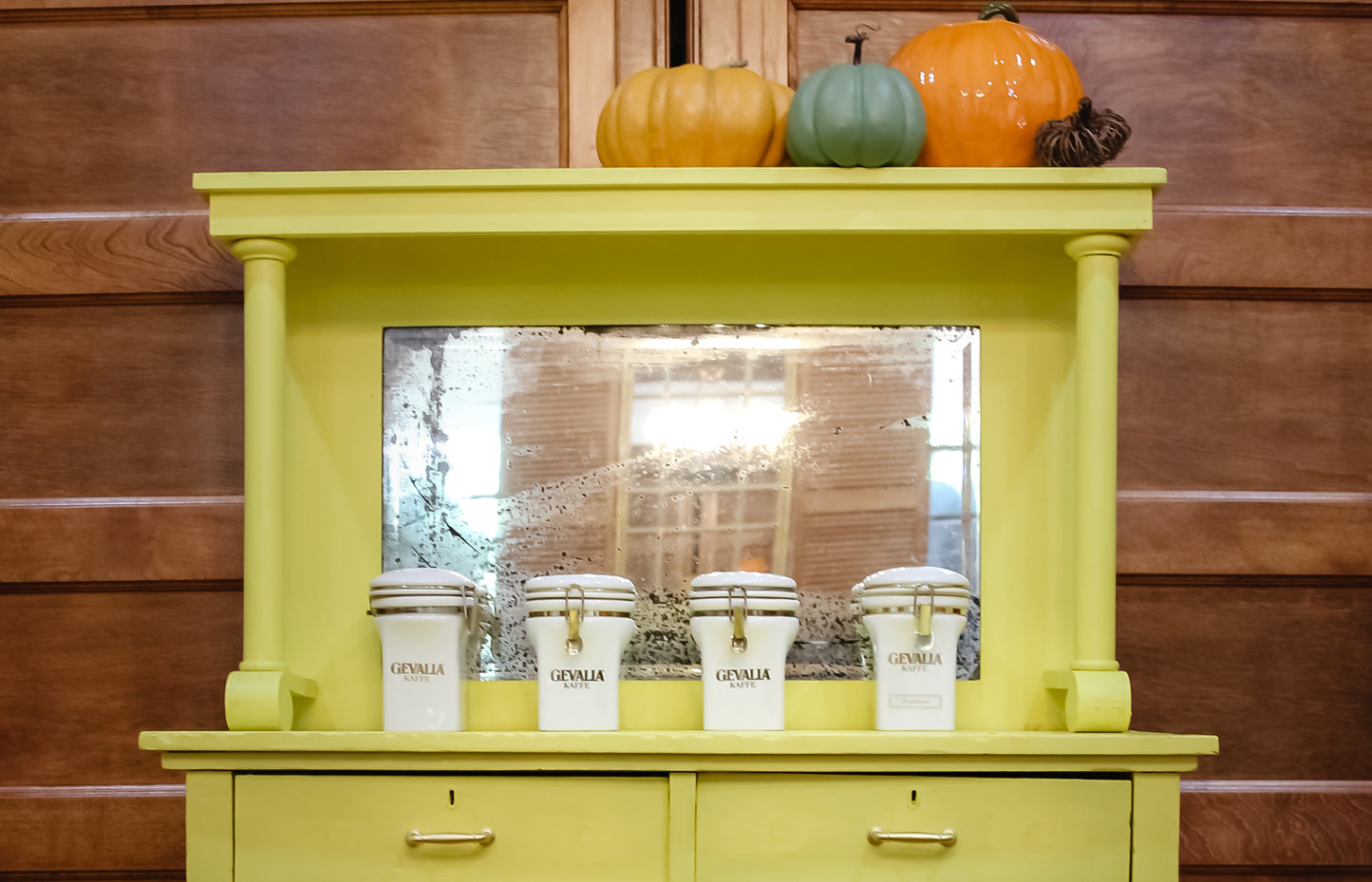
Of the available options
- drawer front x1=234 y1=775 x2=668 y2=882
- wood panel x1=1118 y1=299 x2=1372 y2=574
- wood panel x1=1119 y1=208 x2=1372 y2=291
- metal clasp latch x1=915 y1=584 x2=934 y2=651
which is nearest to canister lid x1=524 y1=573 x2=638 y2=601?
drawer front x1=234 y1=775 x2=668 y2=882

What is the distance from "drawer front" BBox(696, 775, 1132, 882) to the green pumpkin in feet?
2.35

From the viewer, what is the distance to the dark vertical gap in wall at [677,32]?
191 cm

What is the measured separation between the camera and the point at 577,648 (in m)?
1.55

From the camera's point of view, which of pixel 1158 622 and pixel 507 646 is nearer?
pixel 507 646

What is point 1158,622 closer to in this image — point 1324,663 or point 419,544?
point 1324,663

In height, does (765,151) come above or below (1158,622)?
above

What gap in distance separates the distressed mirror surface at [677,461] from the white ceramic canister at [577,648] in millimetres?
142

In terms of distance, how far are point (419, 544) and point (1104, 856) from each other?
36.4 inches

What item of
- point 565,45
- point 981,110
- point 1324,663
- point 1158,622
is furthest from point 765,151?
point 1324,663

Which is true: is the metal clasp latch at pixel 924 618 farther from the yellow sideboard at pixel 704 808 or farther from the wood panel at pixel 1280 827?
the wood panel at pixel 1280 827

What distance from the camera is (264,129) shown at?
1905 mm

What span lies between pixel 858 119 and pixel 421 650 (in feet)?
2.68

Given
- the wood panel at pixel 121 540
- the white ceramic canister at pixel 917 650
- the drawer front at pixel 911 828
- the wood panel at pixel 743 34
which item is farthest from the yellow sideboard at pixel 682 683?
the wood panel at pixel 743 34

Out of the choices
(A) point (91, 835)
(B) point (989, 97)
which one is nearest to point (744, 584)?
(B) point (989, 97)
